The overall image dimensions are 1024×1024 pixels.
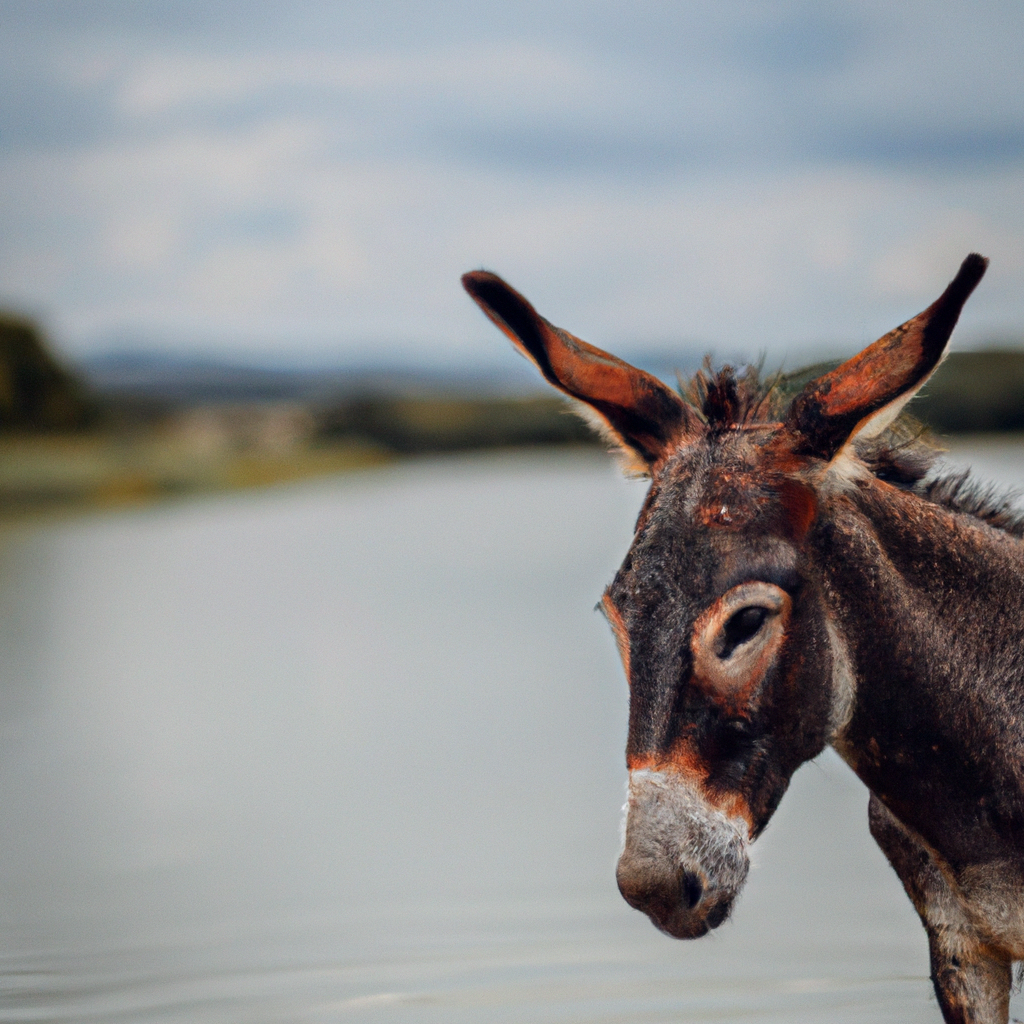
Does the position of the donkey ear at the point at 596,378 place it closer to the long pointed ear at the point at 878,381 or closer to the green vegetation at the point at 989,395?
the long pointed ear at the point at 878,381

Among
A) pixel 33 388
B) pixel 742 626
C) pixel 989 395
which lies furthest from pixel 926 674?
pixel 33 388

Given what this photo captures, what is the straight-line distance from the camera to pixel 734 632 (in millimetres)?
1646

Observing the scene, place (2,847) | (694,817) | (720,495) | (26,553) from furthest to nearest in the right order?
1. (26,553)
2. (2,847)
3. (720,495)
4. (694,817)

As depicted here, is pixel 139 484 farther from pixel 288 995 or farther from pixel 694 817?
pixel 694 817

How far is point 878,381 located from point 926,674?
44 centimetres

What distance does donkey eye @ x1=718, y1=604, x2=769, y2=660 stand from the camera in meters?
1.64

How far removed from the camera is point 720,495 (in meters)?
1.72

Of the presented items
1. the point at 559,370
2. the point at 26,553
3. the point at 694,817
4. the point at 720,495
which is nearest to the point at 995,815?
the point at 694,817

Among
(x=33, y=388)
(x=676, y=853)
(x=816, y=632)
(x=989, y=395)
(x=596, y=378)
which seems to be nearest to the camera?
(x=676, y=853)

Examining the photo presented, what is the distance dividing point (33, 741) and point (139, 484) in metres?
8.19

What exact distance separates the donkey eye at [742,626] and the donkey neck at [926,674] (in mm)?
129

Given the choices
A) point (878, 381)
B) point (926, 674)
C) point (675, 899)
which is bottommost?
point (675, 899)

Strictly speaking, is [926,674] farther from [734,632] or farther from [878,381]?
[878,381]

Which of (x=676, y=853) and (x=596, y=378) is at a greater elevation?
(x=596, y=378)
